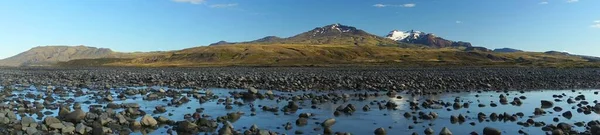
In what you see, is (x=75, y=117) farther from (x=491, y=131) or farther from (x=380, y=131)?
(x=491, y=131)

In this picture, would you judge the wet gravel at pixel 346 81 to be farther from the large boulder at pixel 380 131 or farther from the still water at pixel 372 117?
the large boulder at pixel 380 131

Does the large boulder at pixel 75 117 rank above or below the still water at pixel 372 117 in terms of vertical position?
above

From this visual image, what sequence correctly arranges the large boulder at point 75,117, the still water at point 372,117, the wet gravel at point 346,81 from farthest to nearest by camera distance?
the wet gravel at point 346,81 → the large boulder at point 75,117 → the still water at point 372,117

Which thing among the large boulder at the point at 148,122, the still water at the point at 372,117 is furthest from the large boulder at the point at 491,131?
the large boulder at the point at 148,122

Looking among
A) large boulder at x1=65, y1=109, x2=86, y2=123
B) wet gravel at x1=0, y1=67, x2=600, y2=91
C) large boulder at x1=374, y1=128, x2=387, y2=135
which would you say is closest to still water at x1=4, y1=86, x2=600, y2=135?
large boulder at x1=374, y1=128, x2=387, y2=135

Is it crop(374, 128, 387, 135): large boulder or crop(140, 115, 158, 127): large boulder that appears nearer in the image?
crop(374, 128, 387, 135): large boulder

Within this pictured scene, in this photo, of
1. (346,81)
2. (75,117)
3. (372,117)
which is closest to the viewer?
(75,117)

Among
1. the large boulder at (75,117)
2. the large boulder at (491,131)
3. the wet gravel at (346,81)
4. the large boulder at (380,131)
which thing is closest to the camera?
the large boulder at (491,131)

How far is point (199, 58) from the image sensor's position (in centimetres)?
18550

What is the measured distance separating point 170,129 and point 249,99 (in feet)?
39.1

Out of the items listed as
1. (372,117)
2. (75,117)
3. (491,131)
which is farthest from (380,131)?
(75,117)

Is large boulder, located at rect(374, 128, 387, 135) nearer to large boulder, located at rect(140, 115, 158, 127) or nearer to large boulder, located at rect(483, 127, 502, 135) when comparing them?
large boulder, located at rect(483, 127, 502, 135)

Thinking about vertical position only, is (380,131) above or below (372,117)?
above

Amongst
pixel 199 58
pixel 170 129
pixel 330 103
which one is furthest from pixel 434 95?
pixel 199 58
